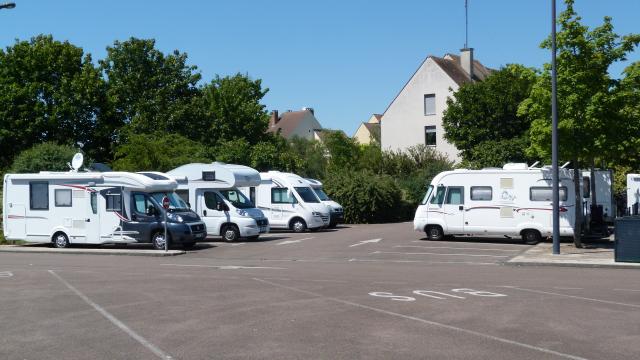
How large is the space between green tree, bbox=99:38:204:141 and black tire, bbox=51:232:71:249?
24.7 meters

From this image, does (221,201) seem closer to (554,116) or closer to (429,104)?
(554,116)

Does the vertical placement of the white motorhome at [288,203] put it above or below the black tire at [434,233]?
above

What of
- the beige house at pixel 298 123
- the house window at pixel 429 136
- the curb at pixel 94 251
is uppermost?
the beige house at pixel 298 123

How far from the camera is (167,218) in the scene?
24.0 metres

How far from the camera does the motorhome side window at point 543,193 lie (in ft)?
82.2

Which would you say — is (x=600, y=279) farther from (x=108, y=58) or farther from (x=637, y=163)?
(x=108, y=58)

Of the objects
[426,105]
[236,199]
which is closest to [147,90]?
[426,105]

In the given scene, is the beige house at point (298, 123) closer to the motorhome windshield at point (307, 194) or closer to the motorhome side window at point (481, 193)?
the motorhome windshield at point (307, 194)

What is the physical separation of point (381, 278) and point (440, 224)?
11.2m

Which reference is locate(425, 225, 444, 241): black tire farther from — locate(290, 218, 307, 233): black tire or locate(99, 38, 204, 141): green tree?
locate(99, 38, 204, 141): green tree

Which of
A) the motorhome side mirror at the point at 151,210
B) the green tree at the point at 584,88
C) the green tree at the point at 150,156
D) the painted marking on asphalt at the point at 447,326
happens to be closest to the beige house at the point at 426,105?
the green tree at the point at 150,156

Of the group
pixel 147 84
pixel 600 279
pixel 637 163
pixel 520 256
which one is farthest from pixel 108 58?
pixel 600 279

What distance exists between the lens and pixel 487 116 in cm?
4466

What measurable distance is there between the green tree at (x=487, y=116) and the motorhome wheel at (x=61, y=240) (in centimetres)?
2506
